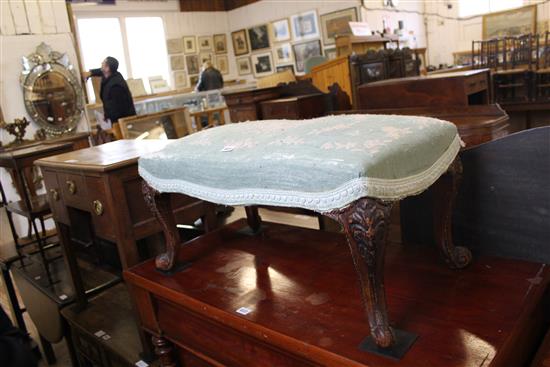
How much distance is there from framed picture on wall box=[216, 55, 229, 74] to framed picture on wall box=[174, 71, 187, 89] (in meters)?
1.14

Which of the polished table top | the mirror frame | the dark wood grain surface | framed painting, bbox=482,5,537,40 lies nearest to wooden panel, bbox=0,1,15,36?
the mirror frame

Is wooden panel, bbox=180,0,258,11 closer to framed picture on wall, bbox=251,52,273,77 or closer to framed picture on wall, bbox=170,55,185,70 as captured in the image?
framed picture on wall, bbox=170,55,185,70

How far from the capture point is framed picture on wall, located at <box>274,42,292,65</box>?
1183 centimetres

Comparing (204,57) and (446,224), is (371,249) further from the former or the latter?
(204,57)

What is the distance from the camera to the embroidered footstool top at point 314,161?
108cm

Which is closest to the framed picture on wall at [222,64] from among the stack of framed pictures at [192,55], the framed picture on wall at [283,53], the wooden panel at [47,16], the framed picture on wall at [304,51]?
the stack of framed pictures at [192,55]

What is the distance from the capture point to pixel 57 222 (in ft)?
7.96

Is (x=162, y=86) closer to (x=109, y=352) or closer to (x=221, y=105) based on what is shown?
(x=221, y=105)

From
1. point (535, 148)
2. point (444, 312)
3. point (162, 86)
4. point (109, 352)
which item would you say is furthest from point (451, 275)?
point (162, 86)

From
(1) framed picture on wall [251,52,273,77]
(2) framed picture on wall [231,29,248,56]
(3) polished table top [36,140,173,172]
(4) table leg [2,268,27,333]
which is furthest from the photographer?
(2) framed picture on wall [231,29,248,56]

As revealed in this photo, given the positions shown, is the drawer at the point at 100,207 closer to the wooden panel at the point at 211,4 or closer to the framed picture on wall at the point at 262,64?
the framed picture on wall at the point at 262,64

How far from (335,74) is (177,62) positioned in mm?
7523

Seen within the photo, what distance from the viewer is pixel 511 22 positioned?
35.5 feet

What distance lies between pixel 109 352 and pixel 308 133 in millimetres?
1531
